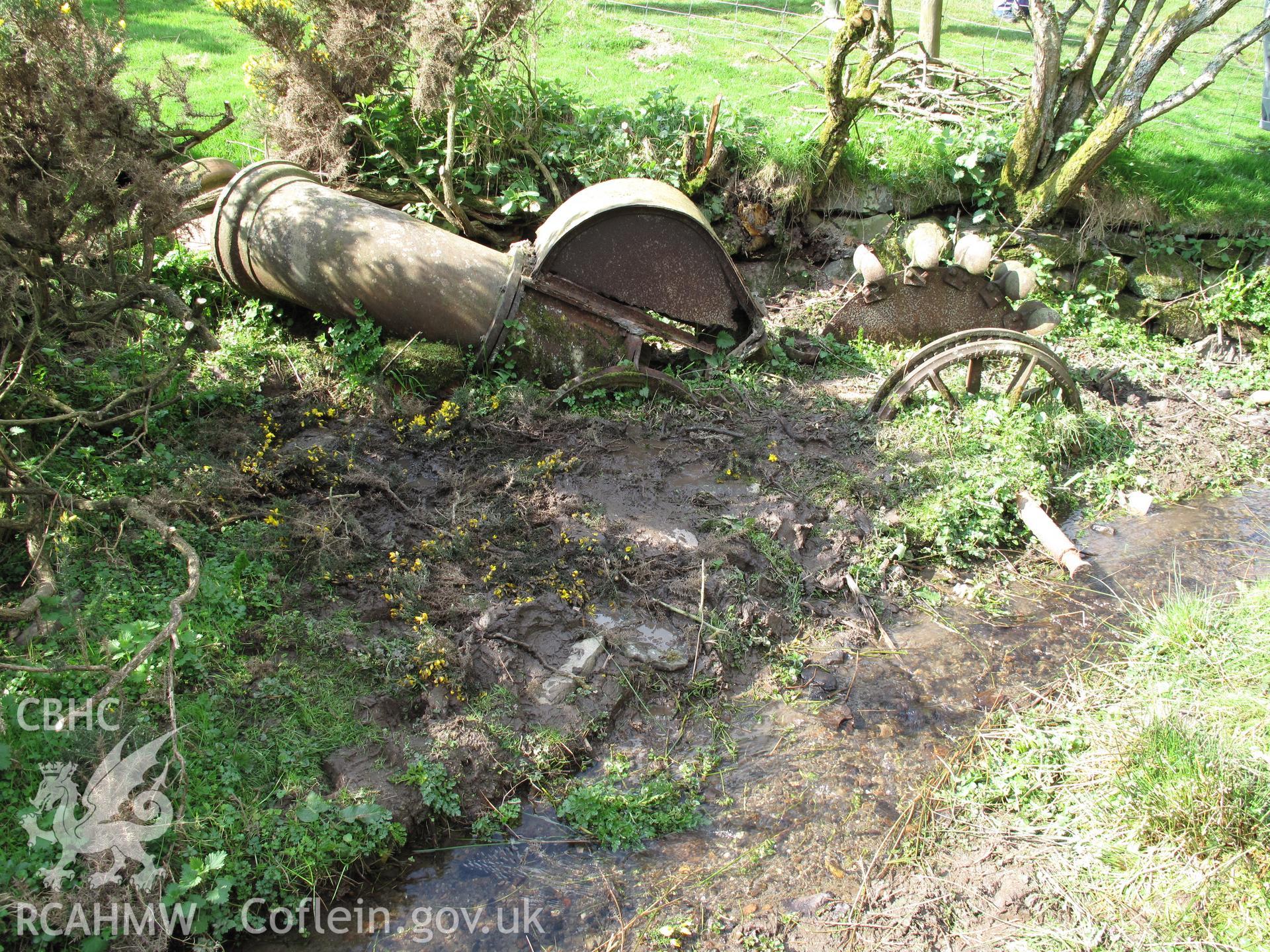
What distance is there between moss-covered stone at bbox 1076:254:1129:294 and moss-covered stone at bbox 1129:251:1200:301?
0.13 meters

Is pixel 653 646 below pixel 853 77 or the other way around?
below

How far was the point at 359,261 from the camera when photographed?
5516 millimetres

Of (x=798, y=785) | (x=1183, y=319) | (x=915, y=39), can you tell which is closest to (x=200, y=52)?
(x=915, y=39)

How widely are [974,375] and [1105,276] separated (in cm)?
299

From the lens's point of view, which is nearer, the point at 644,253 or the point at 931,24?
the point at 644,253

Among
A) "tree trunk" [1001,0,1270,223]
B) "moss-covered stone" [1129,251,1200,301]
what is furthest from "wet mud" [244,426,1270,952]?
"tree trunk" [1001,0,1270,223]

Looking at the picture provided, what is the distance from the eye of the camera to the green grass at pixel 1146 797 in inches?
125

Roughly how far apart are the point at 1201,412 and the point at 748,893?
5.71m

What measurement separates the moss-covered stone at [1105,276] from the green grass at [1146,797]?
4394 mm

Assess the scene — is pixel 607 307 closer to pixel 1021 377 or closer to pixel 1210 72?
pixel 1021 377

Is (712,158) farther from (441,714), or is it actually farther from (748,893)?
(748,893)

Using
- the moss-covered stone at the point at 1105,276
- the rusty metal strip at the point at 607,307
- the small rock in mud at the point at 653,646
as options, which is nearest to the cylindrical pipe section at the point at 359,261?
the rusty metal strip at the point at 607,307

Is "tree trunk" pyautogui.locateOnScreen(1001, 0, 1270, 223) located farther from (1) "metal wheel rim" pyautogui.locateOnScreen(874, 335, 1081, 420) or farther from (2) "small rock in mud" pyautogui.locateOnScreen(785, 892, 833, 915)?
(2) "small rock in mud" pyautogui.locateOnScreen(785, 892, 833, 915)

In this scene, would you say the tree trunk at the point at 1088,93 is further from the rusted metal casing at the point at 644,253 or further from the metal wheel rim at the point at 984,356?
the rusted metal casing at the point at 644,253
